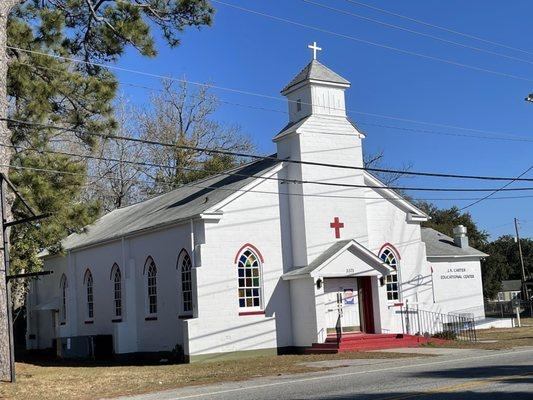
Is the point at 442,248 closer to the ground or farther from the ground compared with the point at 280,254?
farther from the ground

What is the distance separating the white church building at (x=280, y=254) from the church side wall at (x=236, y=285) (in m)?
0.04

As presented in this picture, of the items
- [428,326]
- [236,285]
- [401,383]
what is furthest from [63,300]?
[401,383]

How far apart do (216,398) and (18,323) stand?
34950mm

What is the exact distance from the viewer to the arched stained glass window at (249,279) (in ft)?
86.4

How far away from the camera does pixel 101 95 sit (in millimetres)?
23344

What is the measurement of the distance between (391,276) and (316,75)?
8.55 metres

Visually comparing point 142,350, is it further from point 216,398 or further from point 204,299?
point 216,398

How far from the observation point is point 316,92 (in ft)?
93.1

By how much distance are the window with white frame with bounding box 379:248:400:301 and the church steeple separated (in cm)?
587

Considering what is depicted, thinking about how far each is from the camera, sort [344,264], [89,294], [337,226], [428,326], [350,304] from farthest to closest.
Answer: [89,294] < [428,326] < [337,226] < [350,304] < [344,264]

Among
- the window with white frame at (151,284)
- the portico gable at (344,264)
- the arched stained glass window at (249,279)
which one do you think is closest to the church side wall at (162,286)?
the window with white frame at (151,284)

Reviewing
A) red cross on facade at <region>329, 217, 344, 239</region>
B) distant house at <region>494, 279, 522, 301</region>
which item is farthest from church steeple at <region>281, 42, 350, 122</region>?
distant house at <region>494, 279, 522, 301</region>

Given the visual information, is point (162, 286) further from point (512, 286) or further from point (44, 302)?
point (512, 286)

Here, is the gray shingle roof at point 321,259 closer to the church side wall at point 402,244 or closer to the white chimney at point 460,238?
the church side wall at point 402,244
